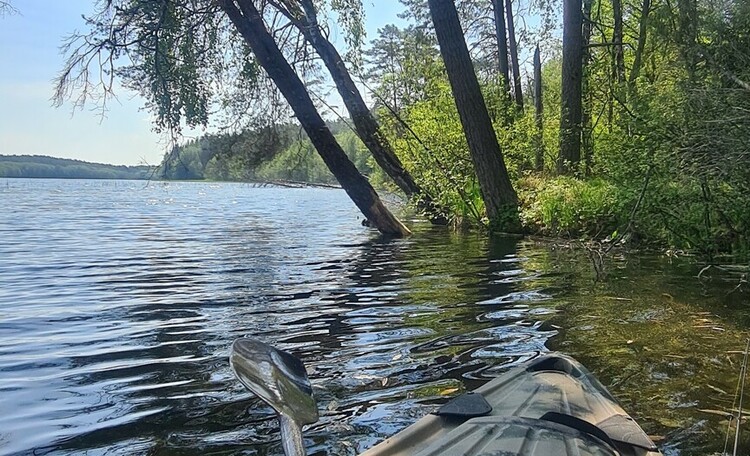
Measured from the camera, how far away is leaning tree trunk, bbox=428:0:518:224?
395 inches

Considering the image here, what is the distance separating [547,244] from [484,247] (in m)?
1.04

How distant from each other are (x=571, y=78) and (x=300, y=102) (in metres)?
4.95

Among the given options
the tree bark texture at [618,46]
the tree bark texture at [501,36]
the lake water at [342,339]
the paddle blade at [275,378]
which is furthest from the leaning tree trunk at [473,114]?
the paddle blade at [275,378]

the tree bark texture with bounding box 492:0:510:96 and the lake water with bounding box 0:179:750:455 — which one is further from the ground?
the tree bark texture with bounding box 492:0:510:96

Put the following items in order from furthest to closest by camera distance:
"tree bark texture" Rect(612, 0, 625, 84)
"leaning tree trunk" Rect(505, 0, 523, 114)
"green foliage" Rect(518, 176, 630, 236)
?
"leaning tree trunk" Rect(505, 0, 523, 114) < "tree bark texture" Rect(612, 0, 625, 84) < "green foliage" Rect(518, 176, 630, 236)

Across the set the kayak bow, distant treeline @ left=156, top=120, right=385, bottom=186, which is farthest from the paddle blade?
distant treeline @ left=156, top=120, right=385, bottom=186

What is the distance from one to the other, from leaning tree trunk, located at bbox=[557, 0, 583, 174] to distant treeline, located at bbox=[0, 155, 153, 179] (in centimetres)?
8493

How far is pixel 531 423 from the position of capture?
6.63 feet

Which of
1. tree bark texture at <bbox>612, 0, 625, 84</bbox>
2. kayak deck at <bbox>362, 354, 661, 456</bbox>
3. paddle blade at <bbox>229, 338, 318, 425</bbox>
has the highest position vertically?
tree bark texture at <bbox>612, 0, 625, 84</bbox>

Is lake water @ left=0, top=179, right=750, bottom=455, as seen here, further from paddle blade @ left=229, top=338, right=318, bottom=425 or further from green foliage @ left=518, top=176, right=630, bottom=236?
→ green foliage @ left=518, top=176, right=630, bottom=236

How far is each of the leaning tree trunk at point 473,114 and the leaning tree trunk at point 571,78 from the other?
49.7 inches

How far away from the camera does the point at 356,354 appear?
4.17m

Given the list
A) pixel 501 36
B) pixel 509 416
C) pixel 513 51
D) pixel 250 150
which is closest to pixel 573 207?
pixel 250 150

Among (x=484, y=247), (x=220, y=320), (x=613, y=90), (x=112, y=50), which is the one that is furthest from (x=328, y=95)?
(x=220, y=320)
